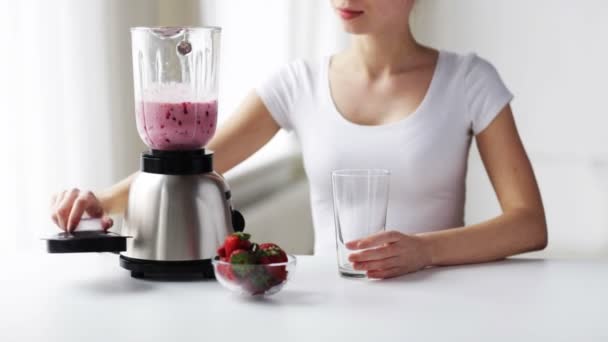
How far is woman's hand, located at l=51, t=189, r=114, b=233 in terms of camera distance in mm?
1582

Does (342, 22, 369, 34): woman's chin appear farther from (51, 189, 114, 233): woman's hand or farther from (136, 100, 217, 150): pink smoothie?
(51, 189, 114, 233): woman's hand


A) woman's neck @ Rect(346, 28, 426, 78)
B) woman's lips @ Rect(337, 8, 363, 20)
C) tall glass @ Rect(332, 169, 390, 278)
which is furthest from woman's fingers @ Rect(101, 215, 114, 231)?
woman's neck @ Rect(346, 28, 426, 78)

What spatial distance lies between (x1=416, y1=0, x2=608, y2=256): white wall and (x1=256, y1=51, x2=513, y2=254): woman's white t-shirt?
2.92m

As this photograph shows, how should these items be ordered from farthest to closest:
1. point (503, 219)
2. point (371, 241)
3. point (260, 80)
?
point (260, 80)
point (503, 219)
point (371, 241)

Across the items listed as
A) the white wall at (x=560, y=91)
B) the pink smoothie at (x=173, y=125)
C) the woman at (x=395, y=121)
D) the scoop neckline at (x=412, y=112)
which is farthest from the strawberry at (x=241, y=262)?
the white wall at (x=560, y=91)

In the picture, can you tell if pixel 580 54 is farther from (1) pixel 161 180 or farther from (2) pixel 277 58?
(1) pixel 161 180

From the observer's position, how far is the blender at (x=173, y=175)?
1503 mm

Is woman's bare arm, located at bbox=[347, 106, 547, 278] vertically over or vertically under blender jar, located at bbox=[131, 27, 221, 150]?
under

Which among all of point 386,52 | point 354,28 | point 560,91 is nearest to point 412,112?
point 386,52

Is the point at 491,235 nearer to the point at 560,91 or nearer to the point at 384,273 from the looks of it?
the point at 384,273

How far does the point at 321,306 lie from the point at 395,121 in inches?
32.4

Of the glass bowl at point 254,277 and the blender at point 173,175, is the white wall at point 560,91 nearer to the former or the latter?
the blender at point 173,175

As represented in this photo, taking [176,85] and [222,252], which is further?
[176,85]

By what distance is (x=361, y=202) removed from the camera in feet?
4.88
